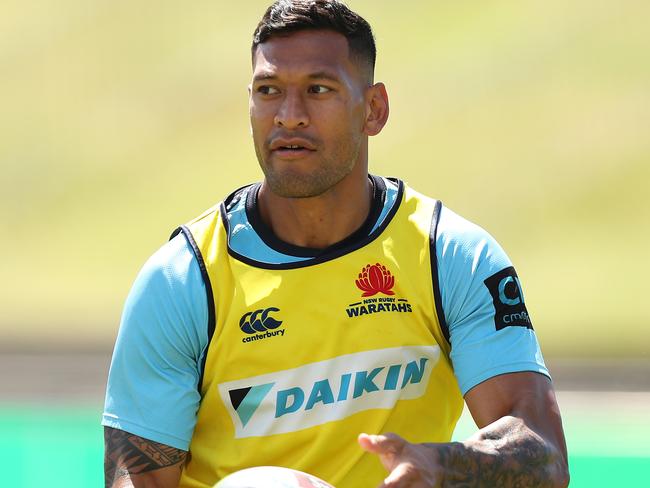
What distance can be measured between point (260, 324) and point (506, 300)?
55cm

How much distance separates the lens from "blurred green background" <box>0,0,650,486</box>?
7734 mm

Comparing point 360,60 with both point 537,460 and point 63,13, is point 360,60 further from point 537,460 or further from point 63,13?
point 63,13

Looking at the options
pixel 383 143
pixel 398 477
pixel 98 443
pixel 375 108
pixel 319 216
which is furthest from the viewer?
pixel 383 143

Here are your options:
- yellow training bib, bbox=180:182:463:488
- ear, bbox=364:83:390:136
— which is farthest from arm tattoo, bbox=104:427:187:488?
ear, bbox=364:83:390:136

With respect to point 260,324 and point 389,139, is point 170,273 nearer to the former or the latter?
point 260,324

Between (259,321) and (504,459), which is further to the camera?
(259,321)

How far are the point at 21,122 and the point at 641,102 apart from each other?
3.95 meters

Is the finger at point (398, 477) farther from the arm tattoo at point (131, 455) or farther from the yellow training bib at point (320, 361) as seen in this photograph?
the arm tattoo at point (131, 455)

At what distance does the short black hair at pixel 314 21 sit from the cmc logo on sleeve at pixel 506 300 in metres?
0.61

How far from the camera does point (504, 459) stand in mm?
2562

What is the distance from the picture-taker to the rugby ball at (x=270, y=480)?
95.1 inches

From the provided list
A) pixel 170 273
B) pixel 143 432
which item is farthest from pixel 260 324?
→ pixel 143 432

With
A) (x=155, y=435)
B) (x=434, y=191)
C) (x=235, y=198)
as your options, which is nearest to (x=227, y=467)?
(x=155, y=435)

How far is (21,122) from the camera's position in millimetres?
8266
